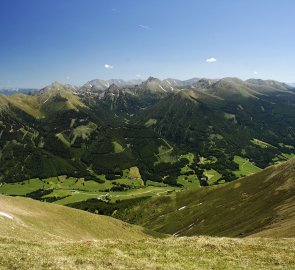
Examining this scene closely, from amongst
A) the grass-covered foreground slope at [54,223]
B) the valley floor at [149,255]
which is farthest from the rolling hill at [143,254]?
the grass-covered foreground slope at [54,223]

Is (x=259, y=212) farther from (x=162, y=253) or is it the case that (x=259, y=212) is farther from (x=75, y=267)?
(x=75, y=267)

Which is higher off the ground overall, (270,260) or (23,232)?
(270,260)

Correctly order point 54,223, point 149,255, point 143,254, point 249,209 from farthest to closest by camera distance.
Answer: point 249,209 → point 54,223 → point 143,254 → point 149,255

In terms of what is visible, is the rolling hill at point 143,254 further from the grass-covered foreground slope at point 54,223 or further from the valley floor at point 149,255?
the grass-covered foreground slope at point 54,223

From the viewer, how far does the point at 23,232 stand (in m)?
66.6

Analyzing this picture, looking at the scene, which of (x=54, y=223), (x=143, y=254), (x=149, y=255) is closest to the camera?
(x=149, y=255)

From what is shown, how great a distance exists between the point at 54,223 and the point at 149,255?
5849 centimetres

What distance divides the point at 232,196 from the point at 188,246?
511ft

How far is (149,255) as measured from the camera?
3894 cm

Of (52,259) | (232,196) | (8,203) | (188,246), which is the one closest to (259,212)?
(232,196)

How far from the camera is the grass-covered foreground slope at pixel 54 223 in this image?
71188 millimetres

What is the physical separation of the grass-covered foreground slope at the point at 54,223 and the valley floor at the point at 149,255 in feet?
93.2

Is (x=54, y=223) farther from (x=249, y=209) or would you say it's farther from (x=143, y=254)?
(x=249, y=209)

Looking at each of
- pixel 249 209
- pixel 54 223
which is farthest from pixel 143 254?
pixel 249 209
